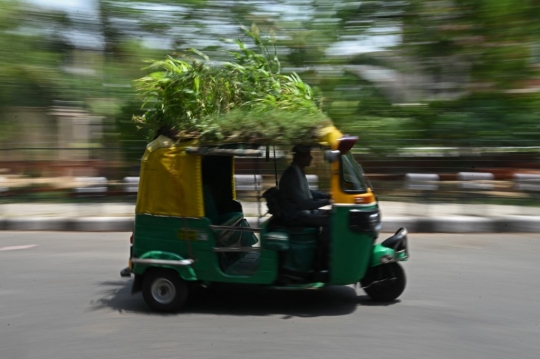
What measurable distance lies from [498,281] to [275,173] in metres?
2.89

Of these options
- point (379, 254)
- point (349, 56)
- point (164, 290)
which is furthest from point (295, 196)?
point (349, 56)

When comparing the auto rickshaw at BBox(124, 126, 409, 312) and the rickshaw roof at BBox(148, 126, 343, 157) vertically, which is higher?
the rickshaw roof at BBox(148, 126, 343, 157)

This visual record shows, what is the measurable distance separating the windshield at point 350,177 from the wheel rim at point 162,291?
1947 mm

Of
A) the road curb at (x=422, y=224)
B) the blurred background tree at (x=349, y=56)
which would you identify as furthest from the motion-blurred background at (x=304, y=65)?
the road curb at (x=422, y=224)

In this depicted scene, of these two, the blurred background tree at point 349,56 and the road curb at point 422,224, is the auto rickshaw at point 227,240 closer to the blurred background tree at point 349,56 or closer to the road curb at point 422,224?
the road curb at point 422,224

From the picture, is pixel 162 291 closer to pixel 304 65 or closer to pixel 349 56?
pixel 304 65

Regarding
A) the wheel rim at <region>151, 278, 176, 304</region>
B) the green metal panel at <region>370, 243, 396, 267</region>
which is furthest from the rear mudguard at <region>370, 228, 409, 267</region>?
the wheel rim at <region>151, 278, 176, 304</region>

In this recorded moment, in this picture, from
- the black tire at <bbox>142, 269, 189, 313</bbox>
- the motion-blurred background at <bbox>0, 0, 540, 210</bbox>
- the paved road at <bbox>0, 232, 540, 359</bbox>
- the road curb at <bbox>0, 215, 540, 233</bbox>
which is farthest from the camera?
the motion-blurred background at <bbox>0, 0, 540, 210</bbox>

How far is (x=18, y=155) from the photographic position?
13.7 meters

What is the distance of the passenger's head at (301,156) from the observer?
20.7 ft

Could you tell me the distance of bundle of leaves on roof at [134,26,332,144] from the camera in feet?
19.5

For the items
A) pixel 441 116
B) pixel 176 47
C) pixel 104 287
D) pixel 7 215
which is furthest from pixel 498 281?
pixel 176 47

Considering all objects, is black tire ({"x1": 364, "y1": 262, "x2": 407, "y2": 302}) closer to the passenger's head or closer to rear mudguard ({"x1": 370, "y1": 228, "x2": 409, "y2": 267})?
rear mudguard ({"x1": 370, "y1": 228, "x2": 409, "y2": 267})

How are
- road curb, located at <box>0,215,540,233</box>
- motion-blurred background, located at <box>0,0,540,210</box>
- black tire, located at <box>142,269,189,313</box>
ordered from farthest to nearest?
motion-blurred background, located at <box>0,0,540,210</box>
road curb, located at <box>0,215,540,233</box>
black tire, located at <box>142,269,189,313</box>
